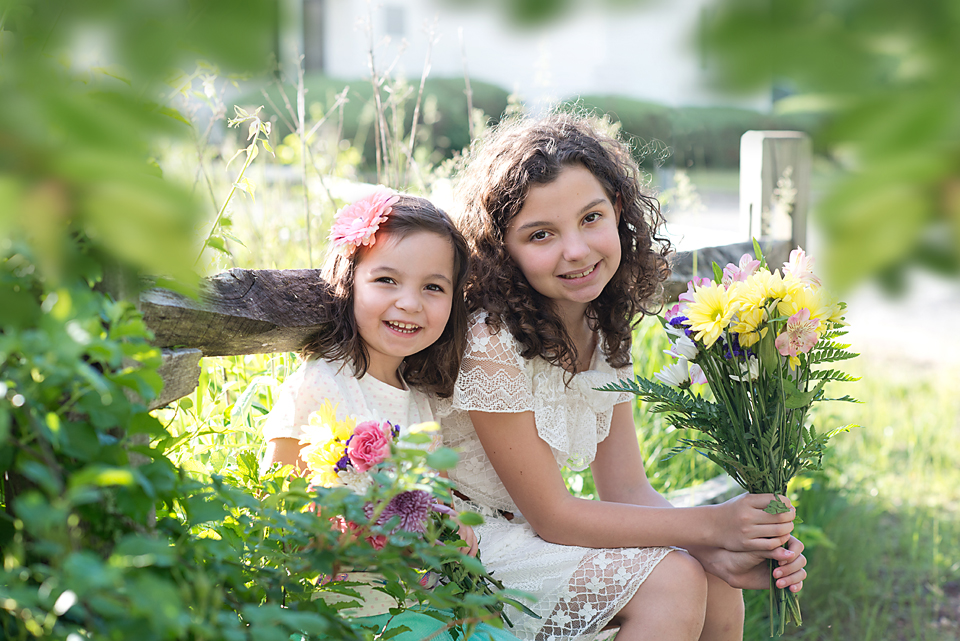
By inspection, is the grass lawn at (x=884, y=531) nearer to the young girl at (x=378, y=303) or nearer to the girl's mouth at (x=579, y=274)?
the girl's mouth at (x=579, y=274)

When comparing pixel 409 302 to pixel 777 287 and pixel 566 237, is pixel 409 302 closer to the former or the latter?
pixel 566 237

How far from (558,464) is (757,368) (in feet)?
1.93

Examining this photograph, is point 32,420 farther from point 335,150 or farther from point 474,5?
point 335,150

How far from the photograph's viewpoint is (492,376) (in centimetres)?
162

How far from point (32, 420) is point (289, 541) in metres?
0.40

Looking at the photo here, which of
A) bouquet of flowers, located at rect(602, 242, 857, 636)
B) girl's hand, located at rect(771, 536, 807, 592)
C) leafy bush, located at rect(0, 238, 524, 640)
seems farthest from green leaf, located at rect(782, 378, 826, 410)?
leafy bush, located at rect(0, 238, 524, 640)

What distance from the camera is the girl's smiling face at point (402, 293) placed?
155 cm

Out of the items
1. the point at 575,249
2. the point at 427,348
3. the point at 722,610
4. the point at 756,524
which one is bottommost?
the point at 722,610

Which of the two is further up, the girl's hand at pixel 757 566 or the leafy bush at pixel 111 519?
the leafy bush at pixel 111 519

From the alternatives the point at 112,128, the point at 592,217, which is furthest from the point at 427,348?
the point at 112,128

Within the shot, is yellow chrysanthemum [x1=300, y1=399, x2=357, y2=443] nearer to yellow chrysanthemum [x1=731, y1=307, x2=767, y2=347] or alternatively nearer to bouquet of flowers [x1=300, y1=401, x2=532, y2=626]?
bouquet of flowers [x1=300, y1=401, x2=532, y2=626]

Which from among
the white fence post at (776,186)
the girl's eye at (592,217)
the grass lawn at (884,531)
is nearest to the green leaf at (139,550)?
the girl's eye at (592,217)

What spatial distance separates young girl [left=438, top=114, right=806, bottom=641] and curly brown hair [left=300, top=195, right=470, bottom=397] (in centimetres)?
4

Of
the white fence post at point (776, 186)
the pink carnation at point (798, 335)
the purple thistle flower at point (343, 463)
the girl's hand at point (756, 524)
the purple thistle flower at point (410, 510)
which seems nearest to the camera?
the purple thistle flower at point (410, 510)
